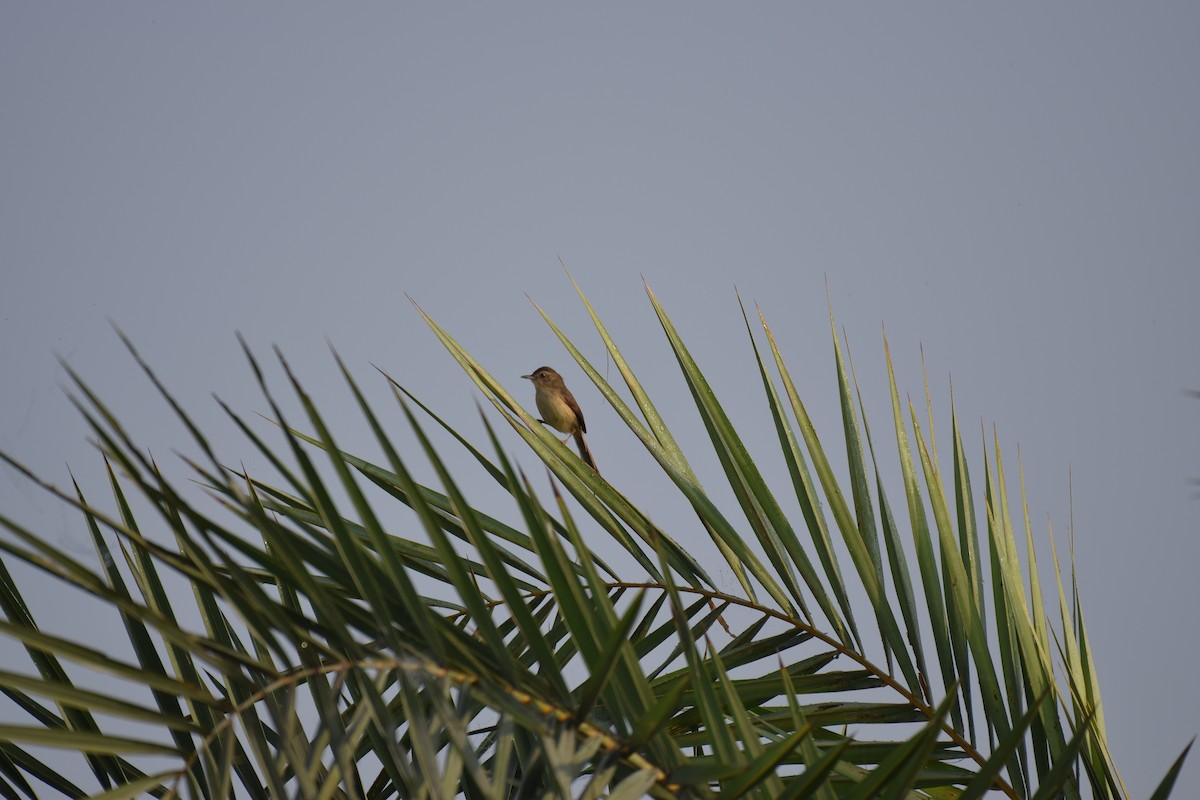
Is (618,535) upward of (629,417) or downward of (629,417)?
downward

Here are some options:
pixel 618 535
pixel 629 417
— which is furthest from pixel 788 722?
pixel 629 417

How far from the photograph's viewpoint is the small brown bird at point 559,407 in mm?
8508

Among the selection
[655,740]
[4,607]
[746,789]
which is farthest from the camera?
[4,607]

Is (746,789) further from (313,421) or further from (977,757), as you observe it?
(977,757)

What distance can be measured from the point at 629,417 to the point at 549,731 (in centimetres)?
187

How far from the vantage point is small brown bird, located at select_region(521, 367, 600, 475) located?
335 inches

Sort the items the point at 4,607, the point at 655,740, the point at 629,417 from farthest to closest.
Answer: the point at 629,417 → the point at 4,607 → the point at 655,740

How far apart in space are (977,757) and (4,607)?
210 cm

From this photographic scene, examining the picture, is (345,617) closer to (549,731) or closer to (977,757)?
(549,731)

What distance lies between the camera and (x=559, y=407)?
8508 mm

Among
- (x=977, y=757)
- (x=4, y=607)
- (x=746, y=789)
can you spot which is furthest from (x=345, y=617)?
(x=977, y=757)

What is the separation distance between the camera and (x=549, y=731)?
1.64 meters

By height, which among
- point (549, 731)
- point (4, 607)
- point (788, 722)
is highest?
point (4, 607)

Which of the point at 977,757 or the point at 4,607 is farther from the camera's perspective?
the point at 977,757
